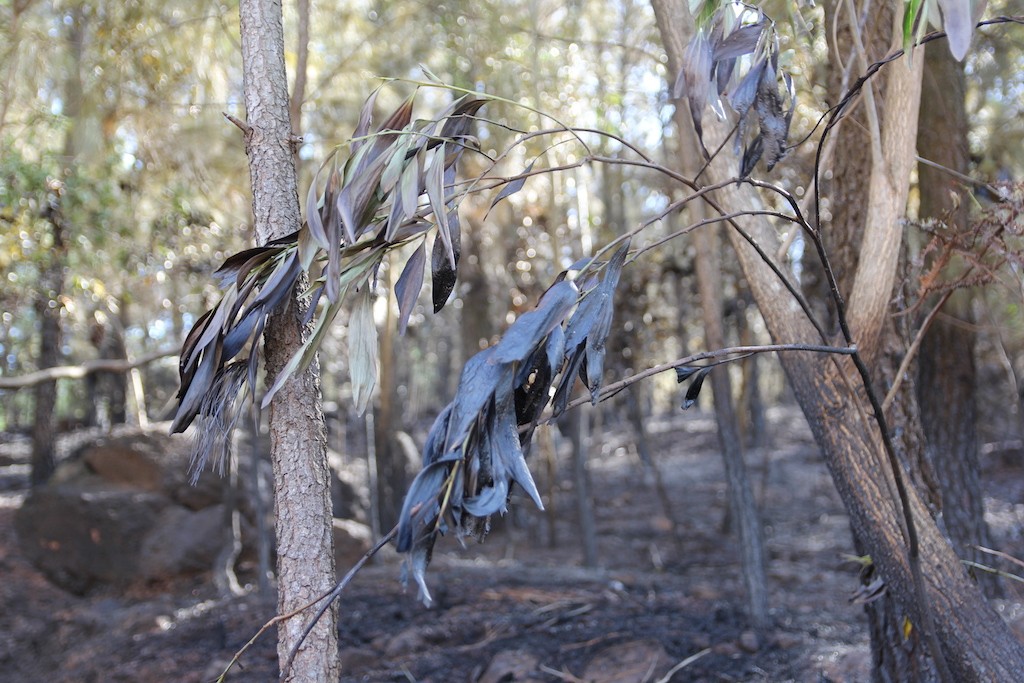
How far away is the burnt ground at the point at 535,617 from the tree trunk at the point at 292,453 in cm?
48

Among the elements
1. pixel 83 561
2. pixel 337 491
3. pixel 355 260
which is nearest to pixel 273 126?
pixel 355 260

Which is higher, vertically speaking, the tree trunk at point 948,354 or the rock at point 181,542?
the tree trunk at point 948,354

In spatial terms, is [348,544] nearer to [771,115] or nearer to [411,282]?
[411,282]

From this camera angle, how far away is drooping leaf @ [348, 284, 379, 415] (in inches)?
88.5

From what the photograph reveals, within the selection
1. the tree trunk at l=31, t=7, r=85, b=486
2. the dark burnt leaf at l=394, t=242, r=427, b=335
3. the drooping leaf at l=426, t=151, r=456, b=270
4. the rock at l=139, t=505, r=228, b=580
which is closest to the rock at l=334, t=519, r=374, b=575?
the rock at l=139, t=505, r=228, b=580

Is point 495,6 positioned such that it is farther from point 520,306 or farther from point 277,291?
point 277,291

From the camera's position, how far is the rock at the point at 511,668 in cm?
447

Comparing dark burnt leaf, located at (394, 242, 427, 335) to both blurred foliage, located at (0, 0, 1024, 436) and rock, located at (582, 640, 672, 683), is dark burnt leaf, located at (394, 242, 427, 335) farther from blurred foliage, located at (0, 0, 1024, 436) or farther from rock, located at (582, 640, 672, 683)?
blurred foliage, located at (0, 0, 1024, 436)

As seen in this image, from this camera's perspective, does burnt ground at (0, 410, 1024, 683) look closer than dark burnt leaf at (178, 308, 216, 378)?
No

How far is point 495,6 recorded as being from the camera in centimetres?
883

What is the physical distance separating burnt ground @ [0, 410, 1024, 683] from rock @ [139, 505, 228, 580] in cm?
17

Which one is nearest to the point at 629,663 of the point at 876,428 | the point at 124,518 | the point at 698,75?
the point at 876,428

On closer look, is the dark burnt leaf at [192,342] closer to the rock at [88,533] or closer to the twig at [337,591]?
the twig at [337,591]

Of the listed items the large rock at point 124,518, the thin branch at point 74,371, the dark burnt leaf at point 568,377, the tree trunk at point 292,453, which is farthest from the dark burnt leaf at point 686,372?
the large rock at point 124,518
